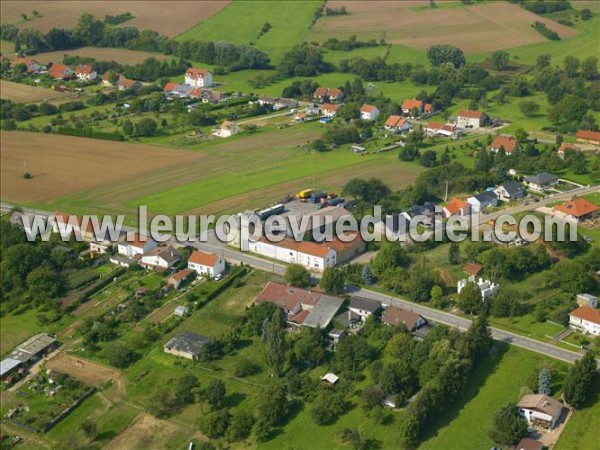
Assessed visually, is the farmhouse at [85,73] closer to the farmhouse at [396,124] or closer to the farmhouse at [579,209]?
the farmhouse at [396,124]

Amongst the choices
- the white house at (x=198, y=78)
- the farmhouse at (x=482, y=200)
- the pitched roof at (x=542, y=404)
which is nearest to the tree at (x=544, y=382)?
Answer: the pitched roof at (x=542, y=404)

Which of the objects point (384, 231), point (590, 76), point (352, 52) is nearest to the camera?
point (384, 231)

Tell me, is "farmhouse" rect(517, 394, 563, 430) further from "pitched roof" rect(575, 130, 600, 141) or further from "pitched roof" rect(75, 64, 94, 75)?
"pitched roof" rect(75, 64, 94, 75)

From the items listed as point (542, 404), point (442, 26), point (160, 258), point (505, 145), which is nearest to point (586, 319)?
point (542, 404)

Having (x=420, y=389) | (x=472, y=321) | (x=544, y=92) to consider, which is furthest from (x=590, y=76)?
(x=420, y=389)

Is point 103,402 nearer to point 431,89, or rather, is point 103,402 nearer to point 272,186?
point 272,186

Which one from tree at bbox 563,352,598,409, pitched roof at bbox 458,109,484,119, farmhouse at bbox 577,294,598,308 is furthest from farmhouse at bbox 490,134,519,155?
tree at bbox 563,352,598,409
